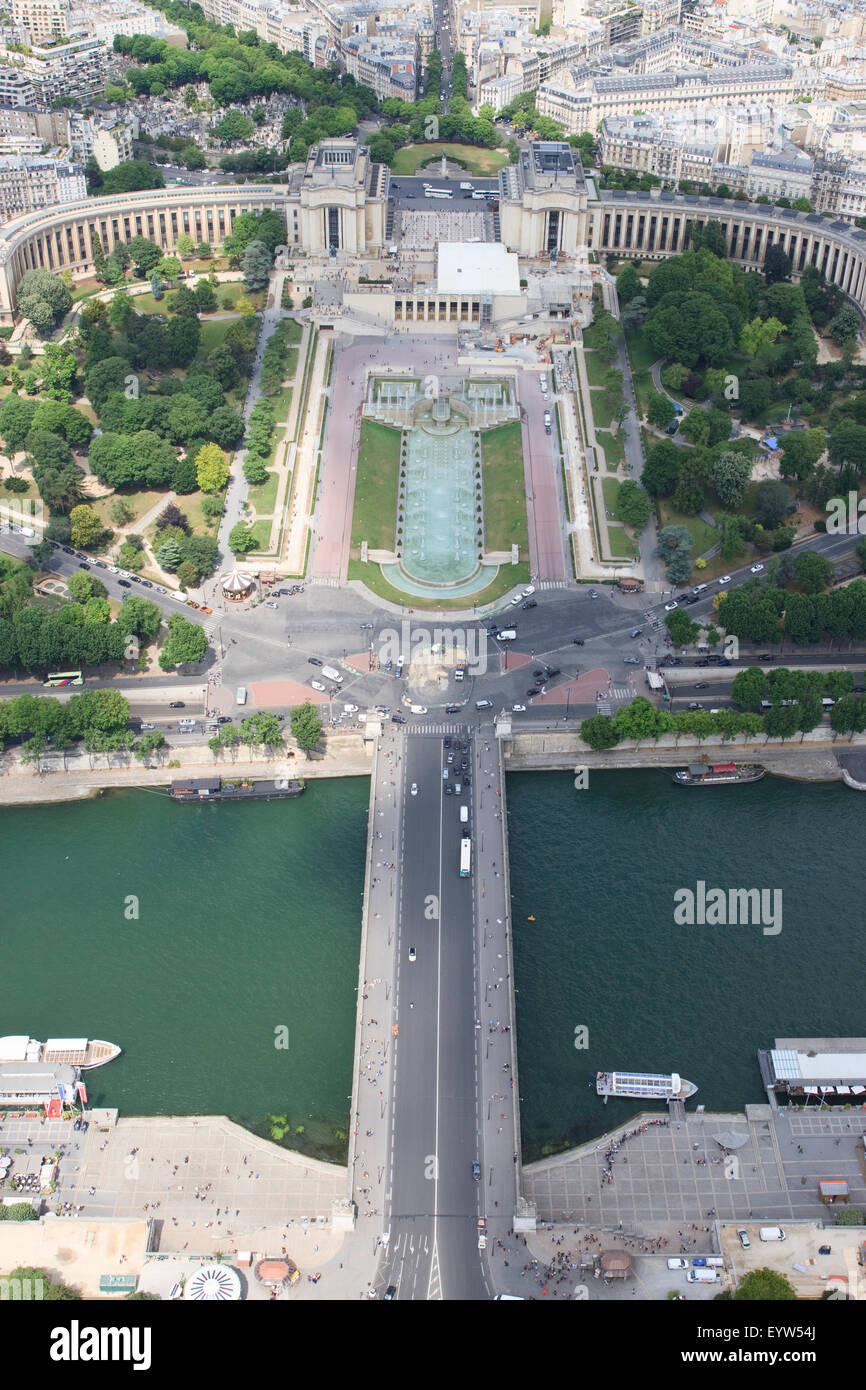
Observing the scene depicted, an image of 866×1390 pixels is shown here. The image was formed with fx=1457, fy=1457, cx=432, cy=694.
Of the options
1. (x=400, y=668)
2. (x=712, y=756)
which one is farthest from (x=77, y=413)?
(x=712, y=756)

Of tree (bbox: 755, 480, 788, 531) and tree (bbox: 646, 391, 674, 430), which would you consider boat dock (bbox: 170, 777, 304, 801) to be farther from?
tree (bbox: 646, 391, 674, 430)

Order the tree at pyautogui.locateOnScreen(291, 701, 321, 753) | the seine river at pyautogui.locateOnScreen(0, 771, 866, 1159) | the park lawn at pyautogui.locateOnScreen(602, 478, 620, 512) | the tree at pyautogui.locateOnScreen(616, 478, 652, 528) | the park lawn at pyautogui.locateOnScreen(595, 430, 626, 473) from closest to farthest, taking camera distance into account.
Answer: the seine river at pyautogui.locateOnScreen(0, 771, 866, 1159)
the tree at pyautogui.locateOnScreen(291, 701, 321, 753)
the tree at pyautogui.locateOnScreen(616, 478, 652, 528)
the park lawn at pyautogui.locateOnScreen(602, 478, 620, 512)
the park lawn at pyautogui.locateOnScreen(595, 430, 626, 473)

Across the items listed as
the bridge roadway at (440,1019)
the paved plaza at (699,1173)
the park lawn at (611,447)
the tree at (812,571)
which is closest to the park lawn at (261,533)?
the bridge roadway at (440,1019)

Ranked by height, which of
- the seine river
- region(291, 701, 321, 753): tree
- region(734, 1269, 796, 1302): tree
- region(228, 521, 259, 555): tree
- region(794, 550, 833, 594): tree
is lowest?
region(734, 1269, 796, 1302): tree

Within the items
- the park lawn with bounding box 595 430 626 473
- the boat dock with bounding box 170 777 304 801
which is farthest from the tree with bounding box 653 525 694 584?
the boat dock with bounding box 170 777 304 801

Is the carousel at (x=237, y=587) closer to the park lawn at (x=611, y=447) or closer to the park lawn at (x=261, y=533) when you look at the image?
the park lawn at (x=261, y=533)

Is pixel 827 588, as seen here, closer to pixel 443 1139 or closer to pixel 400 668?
pixel 400 668

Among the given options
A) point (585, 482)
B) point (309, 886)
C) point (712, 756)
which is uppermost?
point (585, 482)

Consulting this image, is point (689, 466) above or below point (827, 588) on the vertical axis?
above
